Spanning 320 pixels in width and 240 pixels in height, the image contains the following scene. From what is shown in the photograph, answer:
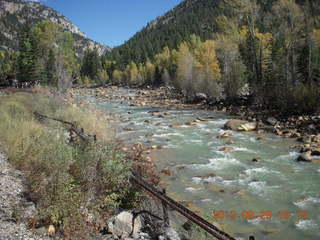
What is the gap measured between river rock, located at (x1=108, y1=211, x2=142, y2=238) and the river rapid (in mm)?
1494

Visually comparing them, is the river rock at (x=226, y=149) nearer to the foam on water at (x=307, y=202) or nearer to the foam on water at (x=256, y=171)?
the foam on water at (x=256, y=171)

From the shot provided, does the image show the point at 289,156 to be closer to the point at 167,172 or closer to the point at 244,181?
the point at 244,181

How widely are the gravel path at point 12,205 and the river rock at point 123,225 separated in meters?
1.08

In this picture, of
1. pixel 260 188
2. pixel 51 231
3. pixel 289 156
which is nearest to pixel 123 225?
pixel 51 231

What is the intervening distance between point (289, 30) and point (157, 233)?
2197cm

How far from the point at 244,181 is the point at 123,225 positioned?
204 inches

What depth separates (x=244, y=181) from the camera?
8.98 metres

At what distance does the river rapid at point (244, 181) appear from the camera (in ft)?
21.3

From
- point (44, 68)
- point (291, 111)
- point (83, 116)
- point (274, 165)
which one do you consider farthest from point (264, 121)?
point (44, 68)

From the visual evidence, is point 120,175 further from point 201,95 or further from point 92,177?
point 201,95

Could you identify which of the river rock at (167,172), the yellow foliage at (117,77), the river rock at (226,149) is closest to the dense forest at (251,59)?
the river rock at (226,149)

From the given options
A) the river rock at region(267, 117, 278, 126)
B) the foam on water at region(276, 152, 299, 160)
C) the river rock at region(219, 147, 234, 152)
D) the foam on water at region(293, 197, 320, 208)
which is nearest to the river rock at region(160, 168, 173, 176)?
the river rock at region(219, 147, 234, 152)

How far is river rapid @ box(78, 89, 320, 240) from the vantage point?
21.3 ft

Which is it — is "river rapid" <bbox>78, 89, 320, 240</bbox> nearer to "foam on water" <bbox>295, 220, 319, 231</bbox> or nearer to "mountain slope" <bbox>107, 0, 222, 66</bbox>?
"foam on water" <bbox>295, 220, 319, 231</bbox>
